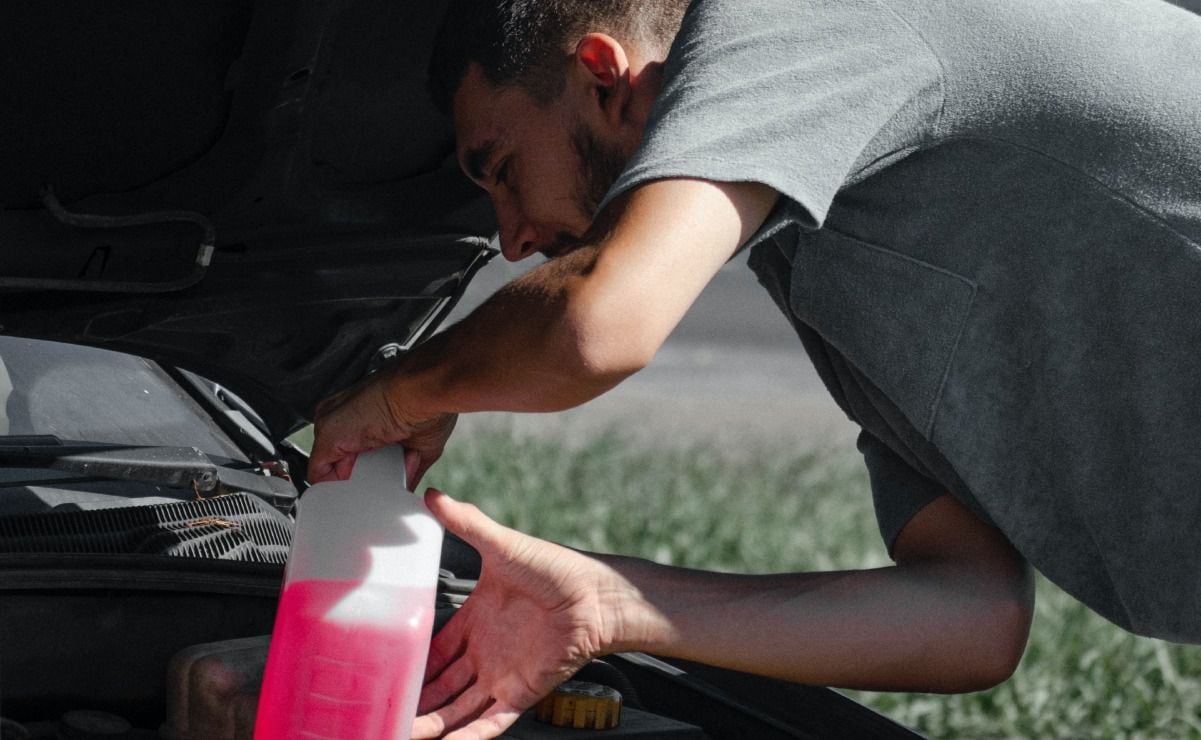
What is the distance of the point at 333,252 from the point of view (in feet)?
7.53

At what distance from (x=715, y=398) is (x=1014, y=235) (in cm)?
628

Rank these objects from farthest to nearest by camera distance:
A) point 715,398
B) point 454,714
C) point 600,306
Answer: point 715,398, point 454,714, point 600,306

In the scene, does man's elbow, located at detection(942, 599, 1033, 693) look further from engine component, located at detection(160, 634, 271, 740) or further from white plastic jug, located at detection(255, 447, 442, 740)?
engine component, located at detection(160, 634, 271, 740)

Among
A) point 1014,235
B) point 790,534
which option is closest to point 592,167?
point 1014,235

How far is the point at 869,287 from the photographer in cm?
167

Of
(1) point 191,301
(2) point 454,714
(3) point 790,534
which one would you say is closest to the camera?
(2) point 454,714

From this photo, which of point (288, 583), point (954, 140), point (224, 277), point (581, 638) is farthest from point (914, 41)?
point (224, 277)

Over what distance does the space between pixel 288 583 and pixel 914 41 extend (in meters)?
0.94

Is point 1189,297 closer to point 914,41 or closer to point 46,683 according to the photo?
point 914,41

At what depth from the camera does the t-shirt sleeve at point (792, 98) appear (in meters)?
1.46

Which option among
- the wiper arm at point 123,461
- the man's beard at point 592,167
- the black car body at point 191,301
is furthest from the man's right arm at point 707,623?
the wiper arm at point 123,461

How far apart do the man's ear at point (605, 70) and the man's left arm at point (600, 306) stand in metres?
0.27

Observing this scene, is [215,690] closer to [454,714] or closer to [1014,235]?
[454,714]

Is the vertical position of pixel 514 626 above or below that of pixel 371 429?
below
